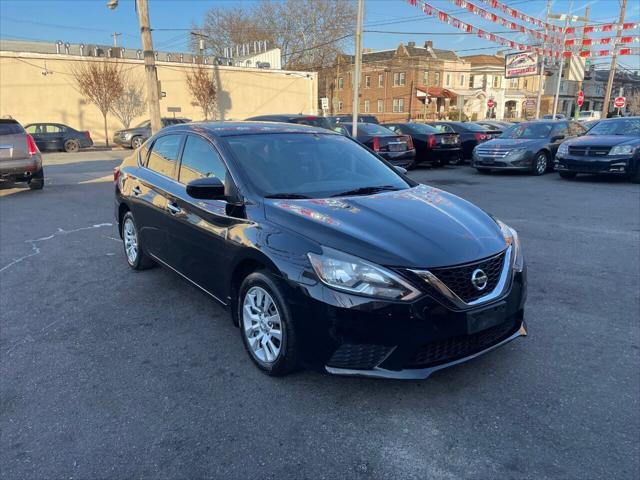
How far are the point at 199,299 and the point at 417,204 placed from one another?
2.29 meters

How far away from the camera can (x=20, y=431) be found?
2.71 m

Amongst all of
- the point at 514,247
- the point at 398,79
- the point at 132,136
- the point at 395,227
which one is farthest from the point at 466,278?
the point at 398,79

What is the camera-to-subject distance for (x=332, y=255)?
273cm

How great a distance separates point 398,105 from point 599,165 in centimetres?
4600

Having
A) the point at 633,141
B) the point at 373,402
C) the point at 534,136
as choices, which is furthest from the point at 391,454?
the point at 534,136

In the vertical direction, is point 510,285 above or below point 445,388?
above

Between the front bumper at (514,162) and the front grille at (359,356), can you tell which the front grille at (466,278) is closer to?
the front grille at (359,356)

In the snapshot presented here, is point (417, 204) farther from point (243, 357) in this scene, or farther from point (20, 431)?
point (20, 431)

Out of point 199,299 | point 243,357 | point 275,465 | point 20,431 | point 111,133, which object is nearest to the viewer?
point 275,465

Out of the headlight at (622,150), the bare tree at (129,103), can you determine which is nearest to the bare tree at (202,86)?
the bare tree at (129,103)

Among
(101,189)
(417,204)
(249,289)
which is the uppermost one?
(417,204)

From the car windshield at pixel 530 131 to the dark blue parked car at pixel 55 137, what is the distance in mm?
21185

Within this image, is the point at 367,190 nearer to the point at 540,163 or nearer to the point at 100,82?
the point at 540,163

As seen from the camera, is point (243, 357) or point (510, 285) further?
point (243, 357)
